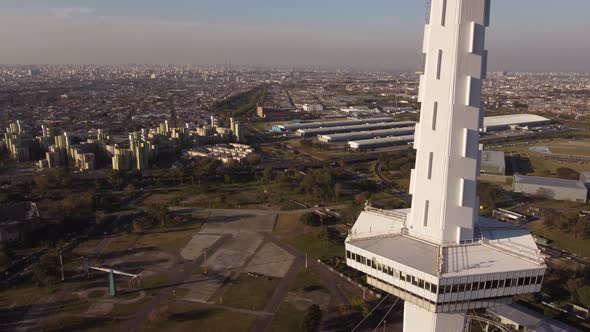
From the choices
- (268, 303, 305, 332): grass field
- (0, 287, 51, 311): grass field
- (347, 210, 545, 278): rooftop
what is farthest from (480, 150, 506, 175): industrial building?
(0, 287, 51, 311): grass field

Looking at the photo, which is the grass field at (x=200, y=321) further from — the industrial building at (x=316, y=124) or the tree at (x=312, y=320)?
the industrial building at (x=316, y=124)

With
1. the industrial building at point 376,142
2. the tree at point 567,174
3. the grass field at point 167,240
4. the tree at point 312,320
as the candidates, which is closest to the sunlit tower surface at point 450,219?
the tree at point 312,320

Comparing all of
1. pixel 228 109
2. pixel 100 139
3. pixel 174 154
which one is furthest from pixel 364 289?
pixel 228 109

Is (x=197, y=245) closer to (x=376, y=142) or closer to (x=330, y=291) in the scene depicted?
(x=330, y=291)

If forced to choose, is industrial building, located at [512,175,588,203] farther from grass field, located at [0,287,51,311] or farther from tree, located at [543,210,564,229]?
grass field, located at [0,287,51,311]

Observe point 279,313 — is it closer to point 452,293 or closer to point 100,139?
point 452,293
